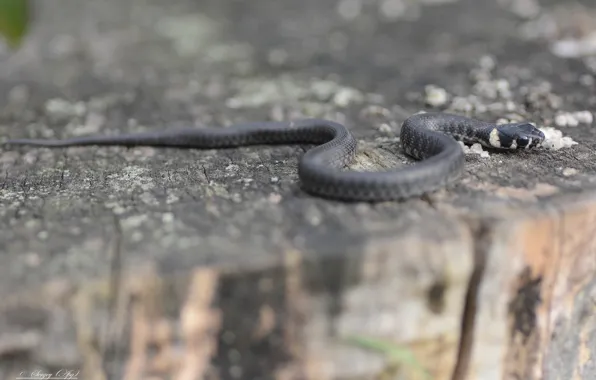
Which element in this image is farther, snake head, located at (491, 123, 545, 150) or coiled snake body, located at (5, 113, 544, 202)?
snake head, located at (491, 123, 545, 150)

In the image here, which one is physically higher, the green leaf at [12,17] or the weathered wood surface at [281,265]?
the green leaf at [12,17]

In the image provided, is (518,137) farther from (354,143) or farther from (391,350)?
(391,350)

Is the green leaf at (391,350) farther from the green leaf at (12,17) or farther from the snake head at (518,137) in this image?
the green leaf at (12,17)

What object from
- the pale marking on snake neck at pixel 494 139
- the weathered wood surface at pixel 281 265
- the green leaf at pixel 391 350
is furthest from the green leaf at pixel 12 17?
the pale marking on snake neck at pixel 494 139

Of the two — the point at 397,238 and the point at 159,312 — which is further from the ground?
the point at 397,238

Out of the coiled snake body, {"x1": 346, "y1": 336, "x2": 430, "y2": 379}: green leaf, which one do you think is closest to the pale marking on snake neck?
the coiled snake body

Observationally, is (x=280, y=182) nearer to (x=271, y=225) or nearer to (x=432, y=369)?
(x=271, y=225)

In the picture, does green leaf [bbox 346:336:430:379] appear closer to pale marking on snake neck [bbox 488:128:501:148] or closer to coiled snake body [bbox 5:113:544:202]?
coiled snake body [bbox 5:113:544:202]

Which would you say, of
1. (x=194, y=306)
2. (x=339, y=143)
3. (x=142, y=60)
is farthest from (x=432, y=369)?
(x=142, y=60)
